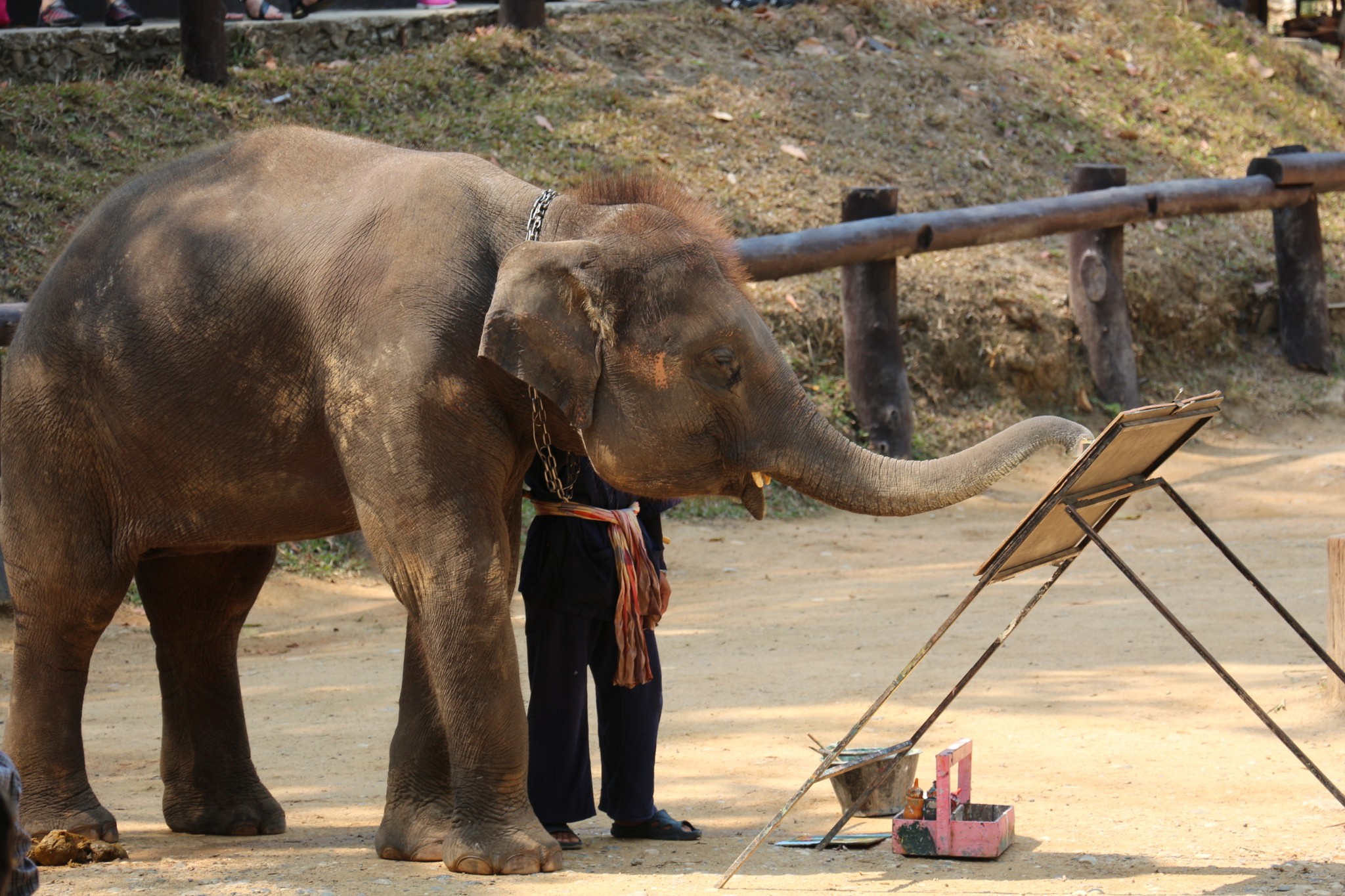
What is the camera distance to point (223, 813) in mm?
5355

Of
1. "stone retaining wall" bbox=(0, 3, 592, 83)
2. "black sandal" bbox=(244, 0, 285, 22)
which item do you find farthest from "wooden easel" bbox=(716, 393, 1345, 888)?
"black sandal" bbox=(244, 0, 285, 22)

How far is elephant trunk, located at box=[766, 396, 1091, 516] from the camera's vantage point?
13.6 ft

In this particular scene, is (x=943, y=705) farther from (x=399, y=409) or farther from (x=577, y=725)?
(x=399, y=409)

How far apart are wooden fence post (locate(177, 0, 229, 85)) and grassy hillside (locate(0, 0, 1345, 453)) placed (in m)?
0.24

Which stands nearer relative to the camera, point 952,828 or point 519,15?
point 952,828

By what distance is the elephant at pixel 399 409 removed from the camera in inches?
176

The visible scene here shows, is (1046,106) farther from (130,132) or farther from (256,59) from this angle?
(130,132)

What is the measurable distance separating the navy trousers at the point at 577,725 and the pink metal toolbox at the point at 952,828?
82 centimetres

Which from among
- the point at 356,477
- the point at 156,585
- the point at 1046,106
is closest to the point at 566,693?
the point at 356,477

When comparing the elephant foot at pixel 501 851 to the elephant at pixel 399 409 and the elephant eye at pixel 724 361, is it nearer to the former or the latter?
the elephant at pixel 399 409

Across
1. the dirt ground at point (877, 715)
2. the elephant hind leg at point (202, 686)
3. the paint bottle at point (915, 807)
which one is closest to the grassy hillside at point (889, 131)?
the dirt ground at point (877, 715)

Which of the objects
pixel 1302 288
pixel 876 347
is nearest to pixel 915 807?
pixel 876 347

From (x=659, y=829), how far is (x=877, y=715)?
6.01 feet

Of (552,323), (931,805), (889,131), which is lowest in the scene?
(931,805)
